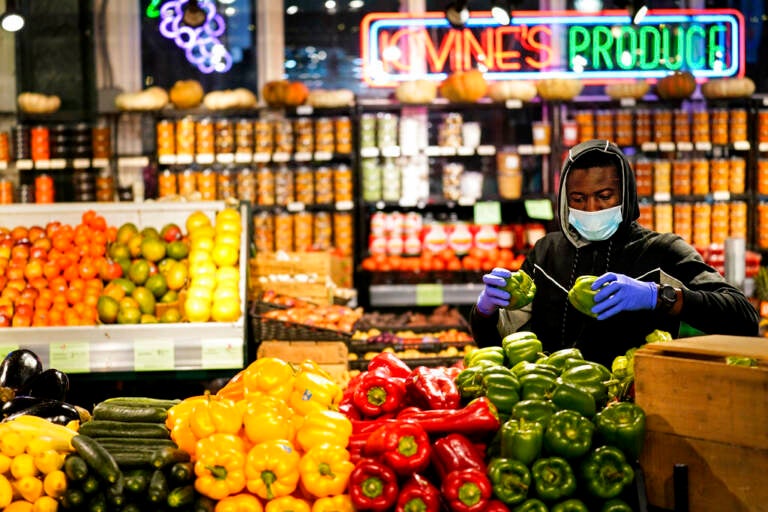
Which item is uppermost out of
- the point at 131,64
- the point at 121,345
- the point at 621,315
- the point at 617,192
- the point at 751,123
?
the point at 131,64

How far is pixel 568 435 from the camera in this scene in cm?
Result: 224

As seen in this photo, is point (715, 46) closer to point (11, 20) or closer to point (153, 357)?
point (11, 20)

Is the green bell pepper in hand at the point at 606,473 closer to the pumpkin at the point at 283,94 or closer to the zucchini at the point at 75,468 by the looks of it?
the zucchini at the point at 75,468

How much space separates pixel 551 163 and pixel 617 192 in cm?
523

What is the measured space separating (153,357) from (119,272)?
67 centimetres

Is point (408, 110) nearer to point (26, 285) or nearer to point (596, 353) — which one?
point (26, 285)

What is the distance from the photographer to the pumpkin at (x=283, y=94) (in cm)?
827

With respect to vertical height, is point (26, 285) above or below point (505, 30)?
below

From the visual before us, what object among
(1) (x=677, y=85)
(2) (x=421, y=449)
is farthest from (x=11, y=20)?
(1) (x=677, y=85)

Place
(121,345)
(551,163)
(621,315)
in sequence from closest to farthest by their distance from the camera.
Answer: (621,315)
(121,345)
(551,163)

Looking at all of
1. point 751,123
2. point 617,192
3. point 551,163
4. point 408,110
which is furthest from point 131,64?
point 617,192

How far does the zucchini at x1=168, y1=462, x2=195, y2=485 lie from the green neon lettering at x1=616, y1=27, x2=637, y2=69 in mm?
7246

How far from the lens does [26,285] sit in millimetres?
5109

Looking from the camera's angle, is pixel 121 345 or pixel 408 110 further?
pixel 408 110
